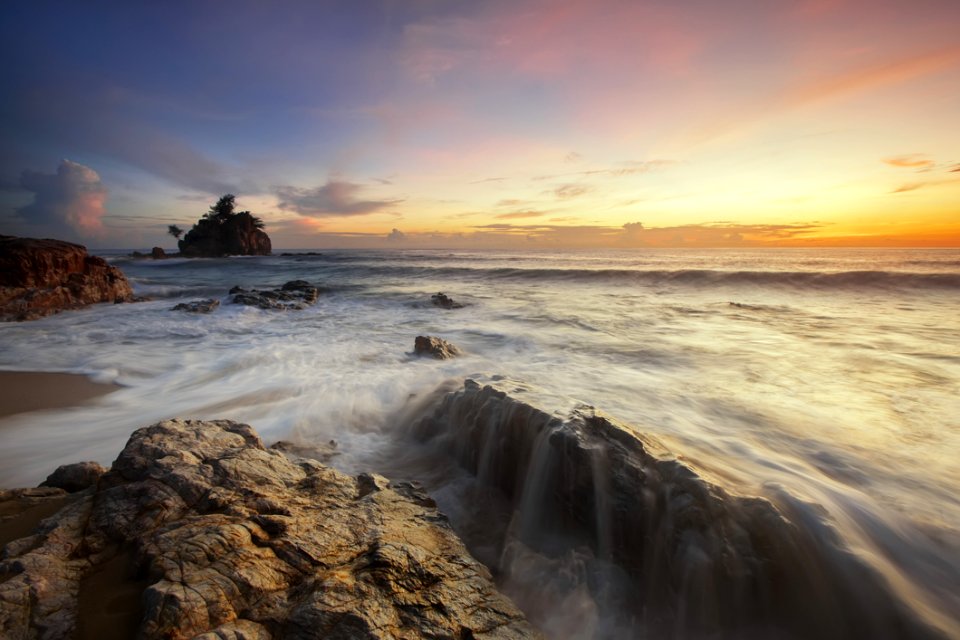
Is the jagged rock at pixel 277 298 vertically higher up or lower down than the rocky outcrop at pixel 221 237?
lower down

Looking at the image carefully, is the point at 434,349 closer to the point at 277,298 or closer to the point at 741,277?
the point at 277,298

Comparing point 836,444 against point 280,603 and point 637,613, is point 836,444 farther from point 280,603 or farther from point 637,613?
point 280,603

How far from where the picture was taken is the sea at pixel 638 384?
4250mm

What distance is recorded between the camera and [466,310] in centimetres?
1738

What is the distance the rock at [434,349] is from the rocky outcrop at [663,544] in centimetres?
537

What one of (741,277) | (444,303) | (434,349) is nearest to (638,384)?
(434,349)

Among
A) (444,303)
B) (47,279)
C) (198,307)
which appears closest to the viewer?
(47,279)

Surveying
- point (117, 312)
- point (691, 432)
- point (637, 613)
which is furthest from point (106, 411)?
point (117, 312)

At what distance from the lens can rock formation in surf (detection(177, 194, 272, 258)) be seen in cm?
6200

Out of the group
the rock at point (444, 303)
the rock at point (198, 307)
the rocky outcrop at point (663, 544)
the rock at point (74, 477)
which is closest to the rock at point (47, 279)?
the rock at point (198, 307)

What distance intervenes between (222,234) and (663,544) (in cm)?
7565

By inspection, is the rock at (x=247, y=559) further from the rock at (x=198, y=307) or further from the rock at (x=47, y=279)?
the rock at (x=47, y=279)

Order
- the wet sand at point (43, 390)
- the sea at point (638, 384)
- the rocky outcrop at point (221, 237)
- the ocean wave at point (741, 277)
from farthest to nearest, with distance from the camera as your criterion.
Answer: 1. the rocky outcrop at point (221, 237)
2. the ocean wave at point (741, 277)
3. the wet sand at point (43, 390)
4. the sea at point (638, 384)

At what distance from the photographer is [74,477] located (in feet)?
12.1
